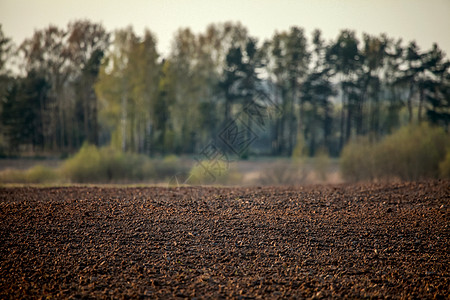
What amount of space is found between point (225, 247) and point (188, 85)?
27.8m

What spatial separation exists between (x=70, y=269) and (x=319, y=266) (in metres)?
3.31

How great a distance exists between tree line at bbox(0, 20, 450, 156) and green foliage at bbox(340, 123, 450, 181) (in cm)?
1316

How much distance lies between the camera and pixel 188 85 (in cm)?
3312

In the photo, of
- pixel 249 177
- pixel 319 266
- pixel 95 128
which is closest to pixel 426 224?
pixel 319 266

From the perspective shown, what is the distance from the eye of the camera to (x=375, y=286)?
5.11m

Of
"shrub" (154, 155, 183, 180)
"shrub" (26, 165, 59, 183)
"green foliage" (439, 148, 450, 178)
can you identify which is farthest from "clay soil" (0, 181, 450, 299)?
"shrub" (154, 155, 183, 180)

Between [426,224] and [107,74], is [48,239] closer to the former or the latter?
[426,224]

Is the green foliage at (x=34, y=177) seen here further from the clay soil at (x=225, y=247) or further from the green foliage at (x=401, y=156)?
the green foliage at (x=401, y=156)

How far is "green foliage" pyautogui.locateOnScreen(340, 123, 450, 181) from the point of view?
15914mm

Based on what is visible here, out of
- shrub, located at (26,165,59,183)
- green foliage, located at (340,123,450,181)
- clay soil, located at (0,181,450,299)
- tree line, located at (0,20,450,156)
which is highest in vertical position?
tree line, located at (0,20,450,156)

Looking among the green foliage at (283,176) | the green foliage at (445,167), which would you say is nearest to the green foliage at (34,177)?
the green foliage at (283,176)

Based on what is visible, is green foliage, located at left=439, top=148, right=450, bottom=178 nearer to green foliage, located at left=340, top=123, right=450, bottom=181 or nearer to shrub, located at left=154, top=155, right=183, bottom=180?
green foliage, located at left=340, top=123, right=450, bottom=181

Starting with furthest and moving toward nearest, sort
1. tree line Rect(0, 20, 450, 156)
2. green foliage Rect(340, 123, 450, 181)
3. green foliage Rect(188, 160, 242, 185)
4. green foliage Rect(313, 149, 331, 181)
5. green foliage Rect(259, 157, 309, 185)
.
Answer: tree line Rect(0, 20, 450, 156), green foliage Rect(313, 149, 331, 181), green foliage Rect(259, 157, 309, 185), green foliage Rect(188, 160, 242, 185), green foliage Rect(340, 123, 450, 181)

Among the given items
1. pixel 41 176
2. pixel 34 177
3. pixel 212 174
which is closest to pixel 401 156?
pixel 212 174
